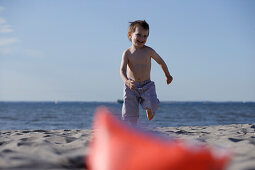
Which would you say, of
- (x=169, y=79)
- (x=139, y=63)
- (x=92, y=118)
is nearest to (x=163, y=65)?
(x=169, y=79)

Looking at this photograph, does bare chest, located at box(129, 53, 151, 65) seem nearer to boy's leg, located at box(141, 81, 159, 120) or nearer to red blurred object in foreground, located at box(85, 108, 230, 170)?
boy's leg, located at box(141, 81, 159, 120)

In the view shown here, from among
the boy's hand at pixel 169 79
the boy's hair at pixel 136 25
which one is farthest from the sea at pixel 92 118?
the boy's hair at pixel 136 25

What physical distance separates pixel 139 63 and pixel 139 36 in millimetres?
357

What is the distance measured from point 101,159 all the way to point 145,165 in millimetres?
280

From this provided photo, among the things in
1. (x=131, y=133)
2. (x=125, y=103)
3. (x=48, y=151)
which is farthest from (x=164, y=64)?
(x=131, y=133)

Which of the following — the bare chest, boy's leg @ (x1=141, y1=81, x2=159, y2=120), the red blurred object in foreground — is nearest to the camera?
the red blurred object in foreground

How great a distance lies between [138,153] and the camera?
129cm

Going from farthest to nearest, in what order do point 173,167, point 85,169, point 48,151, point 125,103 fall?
point 125,103, point 48,151, point 85,169, point 173,167

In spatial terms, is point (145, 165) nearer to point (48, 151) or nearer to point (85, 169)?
point (85, 169)

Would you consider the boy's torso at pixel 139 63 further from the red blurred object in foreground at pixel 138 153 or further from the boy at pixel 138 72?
the red blurred object in foreground at pixel 138 153

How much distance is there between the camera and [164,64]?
12.7 feet

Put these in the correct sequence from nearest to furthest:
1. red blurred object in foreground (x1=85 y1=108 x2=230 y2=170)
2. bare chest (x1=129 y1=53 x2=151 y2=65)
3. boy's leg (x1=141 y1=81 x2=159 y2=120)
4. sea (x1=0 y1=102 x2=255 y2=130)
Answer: red blurred object in foreground (x1=85 y1=108 x2=230 y2=170)
boy's leg (x1=141 y1=81 x2=159 y2=120)
bare chest (x1=129 y1=53 x2=151 y2=65)
sea (x1=0 y1=102 x2=255 y2=130)

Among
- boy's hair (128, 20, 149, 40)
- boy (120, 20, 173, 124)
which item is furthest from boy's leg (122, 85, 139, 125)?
boy's hair (128, 20, 149, 40)

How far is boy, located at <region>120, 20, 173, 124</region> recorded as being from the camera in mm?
3637
